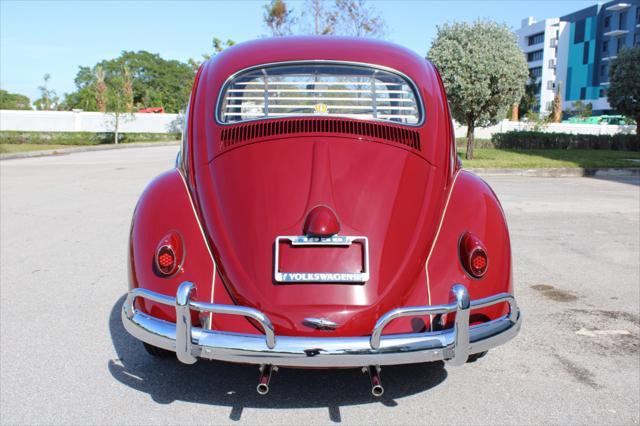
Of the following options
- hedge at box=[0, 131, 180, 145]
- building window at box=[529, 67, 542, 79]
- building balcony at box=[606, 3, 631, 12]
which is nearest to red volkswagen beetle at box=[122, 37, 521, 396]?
hedge at box=[0, 131, 180, 145]

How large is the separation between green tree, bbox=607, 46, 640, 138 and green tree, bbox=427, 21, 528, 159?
38.8ft

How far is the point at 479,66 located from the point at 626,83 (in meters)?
A: 14.0

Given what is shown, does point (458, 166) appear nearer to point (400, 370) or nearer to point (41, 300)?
point (400, 370)

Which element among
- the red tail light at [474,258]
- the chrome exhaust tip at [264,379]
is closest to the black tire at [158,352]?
the chrome exhaust tip at [264,379]

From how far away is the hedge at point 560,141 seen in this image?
98.5ft

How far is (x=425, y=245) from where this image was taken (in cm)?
297

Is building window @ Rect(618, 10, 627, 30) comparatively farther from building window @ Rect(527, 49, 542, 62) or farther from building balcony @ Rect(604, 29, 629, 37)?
building window @ Rect(527, 49, 542, 62)

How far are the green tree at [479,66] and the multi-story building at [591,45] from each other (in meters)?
52.3

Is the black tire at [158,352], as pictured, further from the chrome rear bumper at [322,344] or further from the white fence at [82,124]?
the white fence at [82,124]

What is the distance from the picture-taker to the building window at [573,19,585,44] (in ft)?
250

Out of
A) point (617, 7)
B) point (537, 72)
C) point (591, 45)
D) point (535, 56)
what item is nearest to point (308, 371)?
point (617, 7)

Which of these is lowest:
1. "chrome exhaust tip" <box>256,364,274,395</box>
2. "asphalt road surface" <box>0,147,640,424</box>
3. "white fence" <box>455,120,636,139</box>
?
"asphalt road surface" <box>0,147,640,424</box>

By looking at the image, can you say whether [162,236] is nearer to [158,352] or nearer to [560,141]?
[158,352]

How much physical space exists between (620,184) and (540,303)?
1096 cm
